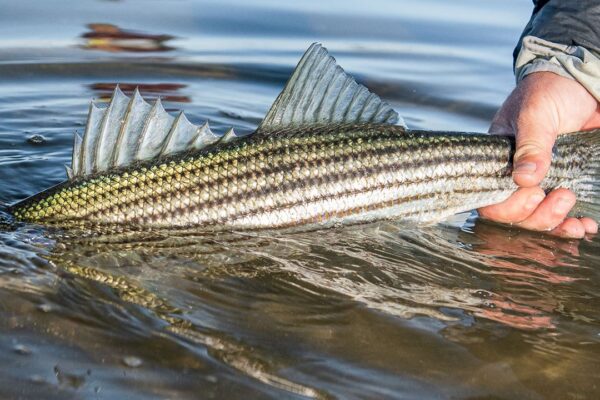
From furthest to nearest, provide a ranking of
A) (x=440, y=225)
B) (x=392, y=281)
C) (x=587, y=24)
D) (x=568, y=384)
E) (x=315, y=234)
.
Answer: (x=587, y=24)
(x=440, y=225)
(x=315, y=234)
(x=392, y=281)
(x=568, y=384)

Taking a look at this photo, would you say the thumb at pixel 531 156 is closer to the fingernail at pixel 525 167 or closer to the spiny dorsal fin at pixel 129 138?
the fingernail at pixel 525 167

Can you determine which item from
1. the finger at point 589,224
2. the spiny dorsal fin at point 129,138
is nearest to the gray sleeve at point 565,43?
the finger at point 589,224

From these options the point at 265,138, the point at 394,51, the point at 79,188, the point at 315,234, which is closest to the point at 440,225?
the point at 315,234

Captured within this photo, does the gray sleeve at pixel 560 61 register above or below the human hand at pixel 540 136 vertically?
above

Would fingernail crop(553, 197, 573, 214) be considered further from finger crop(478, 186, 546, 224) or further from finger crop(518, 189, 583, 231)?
finger crop(478, 186, 546, 224)

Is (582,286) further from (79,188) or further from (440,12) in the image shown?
(440,12)

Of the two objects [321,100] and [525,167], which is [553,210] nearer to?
[525,167]

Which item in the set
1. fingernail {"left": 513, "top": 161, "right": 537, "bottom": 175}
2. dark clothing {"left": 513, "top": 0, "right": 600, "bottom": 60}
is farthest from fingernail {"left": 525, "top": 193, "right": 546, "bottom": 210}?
dark clothing {"left": 513, "top": 0, "right": 600, "bottom": 60}

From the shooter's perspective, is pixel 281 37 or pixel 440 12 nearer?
pixel 281 37
